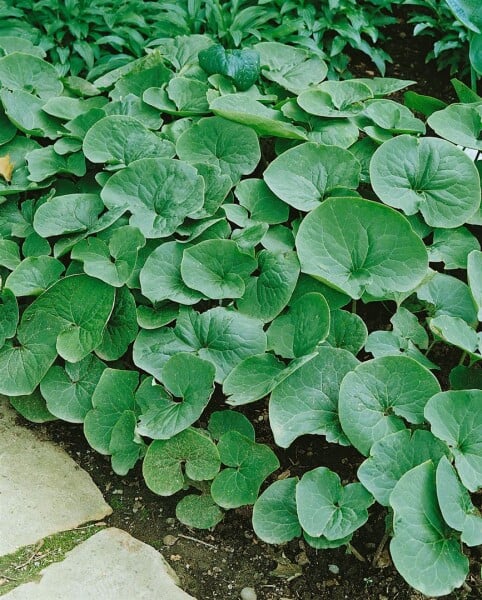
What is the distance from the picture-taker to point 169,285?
2.55 m

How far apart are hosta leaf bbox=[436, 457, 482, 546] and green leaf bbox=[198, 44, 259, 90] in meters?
1.88

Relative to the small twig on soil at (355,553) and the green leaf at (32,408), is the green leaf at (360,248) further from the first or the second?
the green leaf at (32,408)

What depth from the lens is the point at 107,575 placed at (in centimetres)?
214

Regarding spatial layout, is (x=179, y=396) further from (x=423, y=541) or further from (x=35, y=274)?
(x=423, y=541)

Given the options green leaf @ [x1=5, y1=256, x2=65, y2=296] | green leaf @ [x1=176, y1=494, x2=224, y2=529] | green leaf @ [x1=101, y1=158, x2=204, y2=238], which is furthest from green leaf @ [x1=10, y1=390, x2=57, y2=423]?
green leaf @ [x1=101, y1=158, x2=204, y2=238]

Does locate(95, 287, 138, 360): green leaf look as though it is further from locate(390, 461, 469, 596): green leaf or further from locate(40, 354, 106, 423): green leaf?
locate(390, 461, 469, 596): green leaf

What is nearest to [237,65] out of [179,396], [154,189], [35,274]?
[154,189]

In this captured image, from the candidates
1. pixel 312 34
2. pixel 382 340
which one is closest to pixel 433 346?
pixel 382 340

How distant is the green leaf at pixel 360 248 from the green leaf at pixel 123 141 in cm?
73

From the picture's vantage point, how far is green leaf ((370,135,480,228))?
2654 millimetres

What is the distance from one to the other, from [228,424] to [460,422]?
727 millimetres

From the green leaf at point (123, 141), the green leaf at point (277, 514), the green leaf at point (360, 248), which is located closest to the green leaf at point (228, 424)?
the green leaf at point (277, 514)

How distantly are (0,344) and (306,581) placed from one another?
4.15ft

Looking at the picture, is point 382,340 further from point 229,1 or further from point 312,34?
point 229,1
